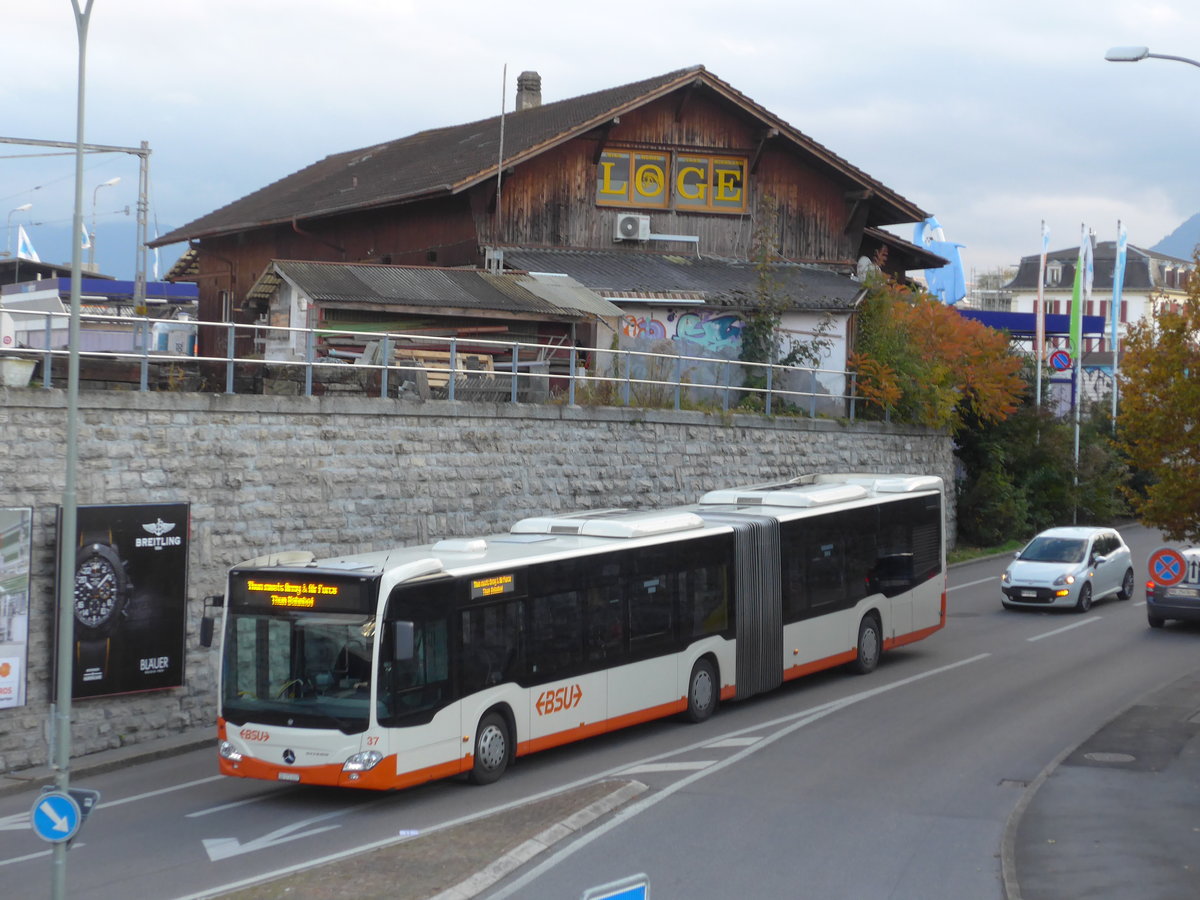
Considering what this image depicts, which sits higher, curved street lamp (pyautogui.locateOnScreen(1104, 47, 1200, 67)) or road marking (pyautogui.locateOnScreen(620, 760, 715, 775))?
curved street lamp (pyautogui.locateOnScreen(1104, 47, 1200, 67))

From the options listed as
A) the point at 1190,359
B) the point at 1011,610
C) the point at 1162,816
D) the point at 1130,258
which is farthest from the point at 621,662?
the point at 1130,258

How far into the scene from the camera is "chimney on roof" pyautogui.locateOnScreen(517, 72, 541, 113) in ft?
155

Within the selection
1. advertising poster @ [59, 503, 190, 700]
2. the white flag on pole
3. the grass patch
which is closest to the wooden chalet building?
the grass patch

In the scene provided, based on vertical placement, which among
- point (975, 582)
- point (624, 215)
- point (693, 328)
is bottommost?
point (975, 582)

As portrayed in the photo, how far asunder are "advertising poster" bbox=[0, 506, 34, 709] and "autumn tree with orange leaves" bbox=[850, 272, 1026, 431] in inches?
856

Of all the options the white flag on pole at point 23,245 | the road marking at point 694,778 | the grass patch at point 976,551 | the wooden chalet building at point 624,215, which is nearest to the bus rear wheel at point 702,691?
the road marking at point 694,778

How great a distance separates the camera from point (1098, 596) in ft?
99.5

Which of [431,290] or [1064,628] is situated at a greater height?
[431,290]

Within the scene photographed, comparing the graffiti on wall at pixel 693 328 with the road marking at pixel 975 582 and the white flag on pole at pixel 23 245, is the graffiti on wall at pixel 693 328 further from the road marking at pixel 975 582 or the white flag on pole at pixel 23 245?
the white flag on pole at pixel 23 245

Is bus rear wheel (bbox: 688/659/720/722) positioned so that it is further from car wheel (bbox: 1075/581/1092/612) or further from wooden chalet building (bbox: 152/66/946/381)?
car wheel (bbox: 1075/581/1092/612)

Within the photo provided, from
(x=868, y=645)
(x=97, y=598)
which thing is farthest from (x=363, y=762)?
(x=868, y=645)

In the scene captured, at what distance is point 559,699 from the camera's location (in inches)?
627

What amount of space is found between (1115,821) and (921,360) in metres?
24.2

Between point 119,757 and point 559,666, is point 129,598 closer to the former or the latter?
point 119,757
